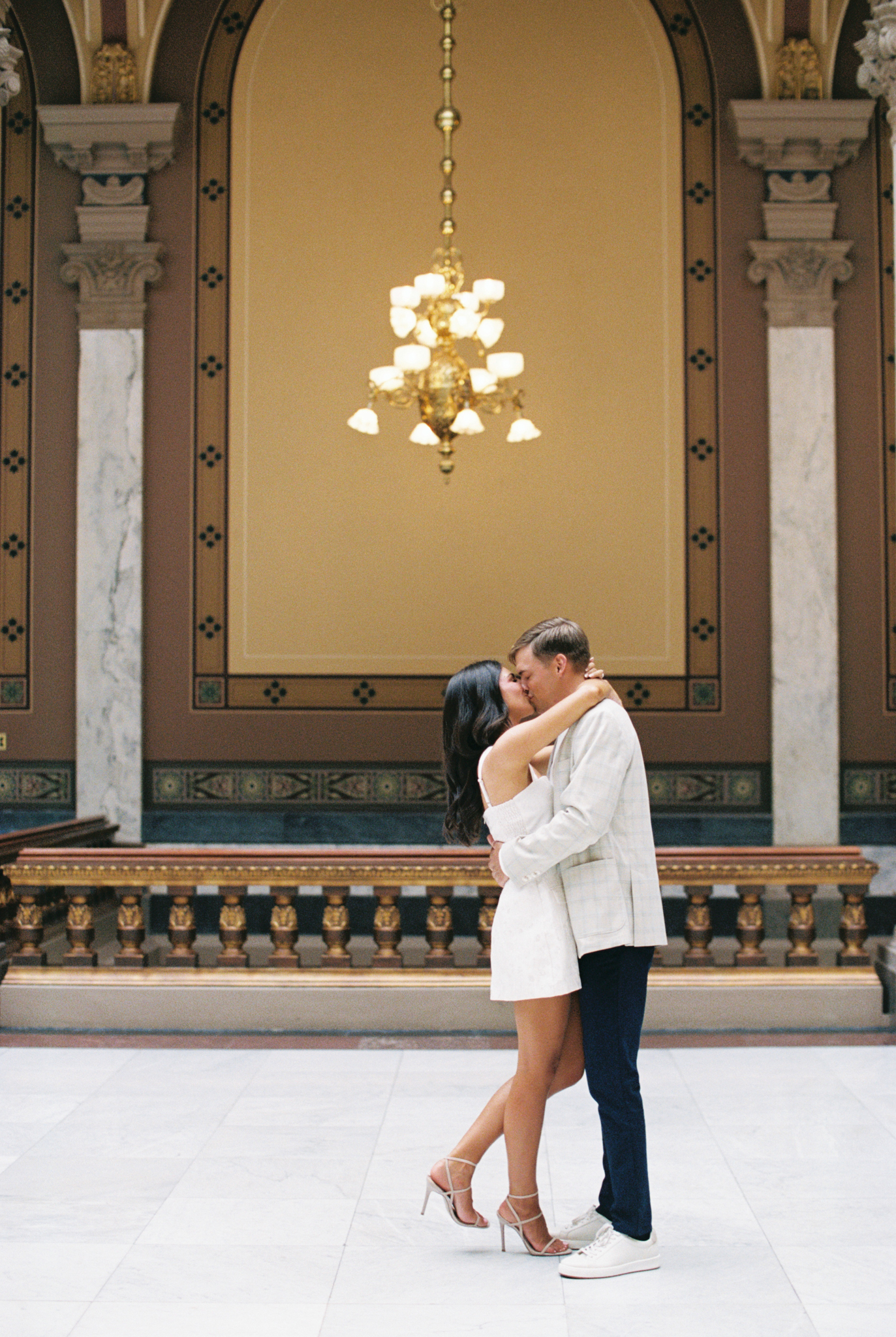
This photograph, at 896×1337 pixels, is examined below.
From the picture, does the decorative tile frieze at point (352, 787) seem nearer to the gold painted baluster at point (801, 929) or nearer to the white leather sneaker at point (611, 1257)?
the gold painted baluster at point (801, 929)

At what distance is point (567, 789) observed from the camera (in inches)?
121

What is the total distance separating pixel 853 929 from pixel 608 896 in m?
3.12

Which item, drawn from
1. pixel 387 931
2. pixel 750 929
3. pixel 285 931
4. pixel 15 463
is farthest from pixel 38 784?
pixel 750 929

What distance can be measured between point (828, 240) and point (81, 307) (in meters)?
4.99

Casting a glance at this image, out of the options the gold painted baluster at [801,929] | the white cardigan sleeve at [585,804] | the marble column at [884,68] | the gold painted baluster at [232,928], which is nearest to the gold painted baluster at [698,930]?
the gold painted baluster at [801,929]

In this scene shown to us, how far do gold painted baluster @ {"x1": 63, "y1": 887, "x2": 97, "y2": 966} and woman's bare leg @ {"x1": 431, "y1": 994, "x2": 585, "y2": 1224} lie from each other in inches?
118

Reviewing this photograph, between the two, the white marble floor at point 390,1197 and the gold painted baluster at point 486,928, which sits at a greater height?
the gold painted baluster at point 486,928

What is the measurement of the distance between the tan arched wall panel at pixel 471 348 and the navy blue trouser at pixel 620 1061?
551 centimetres

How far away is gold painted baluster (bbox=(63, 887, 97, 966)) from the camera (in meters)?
5.87

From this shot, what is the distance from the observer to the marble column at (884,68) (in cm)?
574

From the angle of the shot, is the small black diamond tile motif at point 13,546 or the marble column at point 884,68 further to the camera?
the small black diamond tile motif at point 13,546

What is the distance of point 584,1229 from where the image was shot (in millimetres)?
3326

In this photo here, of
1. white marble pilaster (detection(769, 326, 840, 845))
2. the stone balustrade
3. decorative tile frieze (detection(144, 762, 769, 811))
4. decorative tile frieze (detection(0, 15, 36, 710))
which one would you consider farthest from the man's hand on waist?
decorative tile frieze (detection(0, 15, 36, 710))

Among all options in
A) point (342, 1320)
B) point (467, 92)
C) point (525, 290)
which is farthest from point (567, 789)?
point (467, 92)
